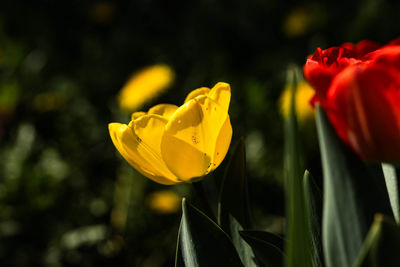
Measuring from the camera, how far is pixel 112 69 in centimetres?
212

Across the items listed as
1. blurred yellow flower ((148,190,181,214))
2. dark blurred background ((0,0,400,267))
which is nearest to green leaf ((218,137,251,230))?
dark blurred background ((0,0,400,267))

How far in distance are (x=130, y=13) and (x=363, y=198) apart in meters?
2.22

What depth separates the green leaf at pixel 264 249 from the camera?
369 mm

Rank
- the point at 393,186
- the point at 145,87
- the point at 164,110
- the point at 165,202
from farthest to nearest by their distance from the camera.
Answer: the point at 145,87 → the point at 165,202 → the point at 164,110 → the point at 393,186

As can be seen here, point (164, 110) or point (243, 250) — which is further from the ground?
point (164, 110)

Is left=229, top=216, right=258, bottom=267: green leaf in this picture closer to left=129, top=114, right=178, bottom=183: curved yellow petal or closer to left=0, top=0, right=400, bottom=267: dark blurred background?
left=129, top=114, right=178, bottom=183: curved yellow petal

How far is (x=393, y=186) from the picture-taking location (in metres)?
0.37

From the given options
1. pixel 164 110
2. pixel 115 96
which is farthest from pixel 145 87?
pixel 164 110

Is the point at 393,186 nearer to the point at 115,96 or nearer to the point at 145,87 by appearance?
the point at 145,87

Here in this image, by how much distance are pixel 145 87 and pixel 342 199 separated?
4.25 ft

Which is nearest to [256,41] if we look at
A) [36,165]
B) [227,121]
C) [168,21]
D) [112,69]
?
[168,21]

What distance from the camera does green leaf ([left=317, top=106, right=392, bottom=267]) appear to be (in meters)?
0.30

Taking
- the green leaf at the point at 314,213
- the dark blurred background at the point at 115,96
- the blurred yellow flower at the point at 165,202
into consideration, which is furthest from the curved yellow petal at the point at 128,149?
the blurred yellow flower at the point at 165,202

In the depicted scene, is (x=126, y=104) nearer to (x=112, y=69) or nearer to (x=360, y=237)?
(x=112, y=69)
